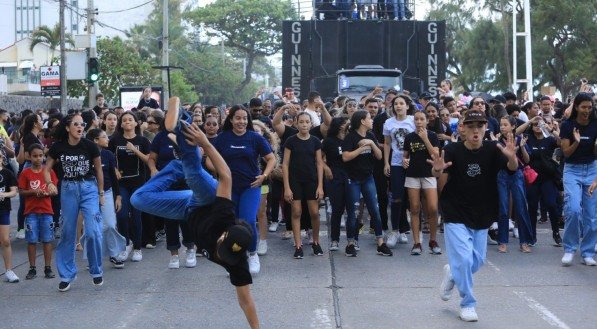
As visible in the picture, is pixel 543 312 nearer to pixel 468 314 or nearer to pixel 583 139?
pixel 468 314

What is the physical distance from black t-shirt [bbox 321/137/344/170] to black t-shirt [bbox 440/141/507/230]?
3540mm

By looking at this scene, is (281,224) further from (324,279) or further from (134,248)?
(324,279)

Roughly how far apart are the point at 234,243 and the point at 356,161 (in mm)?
5422

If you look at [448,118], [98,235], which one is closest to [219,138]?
[98,235]

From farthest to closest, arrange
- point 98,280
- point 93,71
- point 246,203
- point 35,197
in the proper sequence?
point 93,71 < point 35,197 < point 246,203 < point 98,280

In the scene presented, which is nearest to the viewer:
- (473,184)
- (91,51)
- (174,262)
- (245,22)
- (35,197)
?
(473,184)

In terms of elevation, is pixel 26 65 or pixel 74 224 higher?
pixel 26 65

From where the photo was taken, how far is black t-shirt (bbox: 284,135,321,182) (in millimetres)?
12180

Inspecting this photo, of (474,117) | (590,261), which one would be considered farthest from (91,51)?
(474,117)

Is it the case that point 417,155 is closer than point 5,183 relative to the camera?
No

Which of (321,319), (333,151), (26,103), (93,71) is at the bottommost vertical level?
(321,319)

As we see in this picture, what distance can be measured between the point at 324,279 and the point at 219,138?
1.93m

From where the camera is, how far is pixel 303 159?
12188 millimetres

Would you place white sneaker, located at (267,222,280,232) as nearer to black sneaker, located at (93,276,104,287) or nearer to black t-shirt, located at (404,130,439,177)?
black t-shirt, located at (404,130,439,177)
